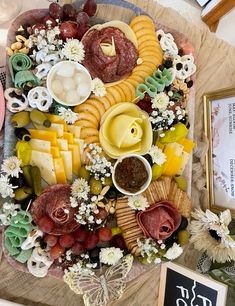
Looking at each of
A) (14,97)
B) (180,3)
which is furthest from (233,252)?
(180,3)

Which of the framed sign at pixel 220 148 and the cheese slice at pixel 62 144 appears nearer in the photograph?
the cheese slice at pixel 62 144

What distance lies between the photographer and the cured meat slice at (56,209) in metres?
1.22

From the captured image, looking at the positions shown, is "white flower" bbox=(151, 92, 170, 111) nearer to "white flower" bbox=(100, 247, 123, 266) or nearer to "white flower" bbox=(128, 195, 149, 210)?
"white flower" bbox=(128, 195, 149, 210)

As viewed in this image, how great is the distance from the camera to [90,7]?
1317 mm

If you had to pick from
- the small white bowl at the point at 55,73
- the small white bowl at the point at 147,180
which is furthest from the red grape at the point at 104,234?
the small white bowl at the point at 55,73

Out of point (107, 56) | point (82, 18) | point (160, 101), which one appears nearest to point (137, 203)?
point (160, 101)

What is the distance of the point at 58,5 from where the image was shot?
1.30 meters

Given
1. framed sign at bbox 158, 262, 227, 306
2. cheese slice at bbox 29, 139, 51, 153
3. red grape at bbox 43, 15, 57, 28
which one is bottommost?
framed sign at bbox 158, 262, 227, 306

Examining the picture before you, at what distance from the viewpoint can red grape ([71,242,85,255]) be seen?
1239 mm

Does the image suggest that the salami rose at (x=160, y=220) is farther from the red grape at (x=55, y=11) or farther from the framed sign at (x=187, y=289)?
the red grape at (x=55, y=11)

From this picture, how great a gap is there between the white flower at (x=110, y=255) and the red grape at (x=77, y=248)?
0.05 m

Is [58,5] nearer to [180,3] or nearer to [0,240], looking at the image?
[0,240]

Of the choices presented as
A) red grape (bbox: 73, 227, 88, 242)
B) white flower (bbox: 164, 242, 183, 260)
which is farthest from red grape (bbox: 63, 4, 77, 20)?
white flower (bbox: 164, 242, 183, 260)

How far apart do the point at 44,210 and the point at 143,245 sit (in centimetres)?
27
